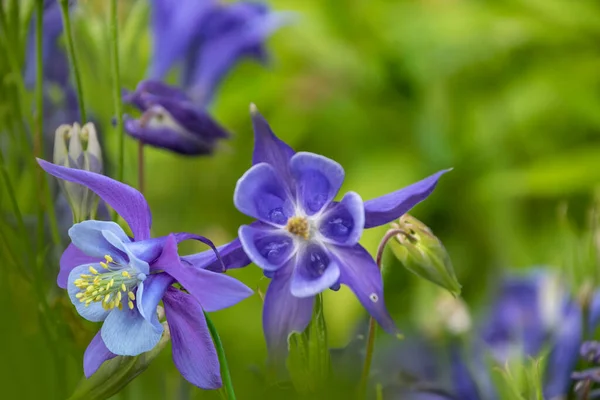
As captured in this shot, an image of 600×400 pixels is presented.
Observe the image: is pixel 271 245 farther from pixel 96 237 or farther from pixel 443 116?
pixel 443 116

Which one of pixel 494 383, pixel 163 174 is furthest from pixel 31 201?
pixel 163 174

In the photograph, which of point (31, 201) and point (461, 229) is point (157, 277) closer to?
point (31, 201)

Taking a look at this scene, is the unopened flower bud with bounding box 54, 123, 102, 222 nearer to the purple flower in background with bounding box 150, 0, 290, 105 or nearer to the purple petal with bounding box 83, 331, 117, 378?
the purple petal with bounding box 83, 331, 117, 378

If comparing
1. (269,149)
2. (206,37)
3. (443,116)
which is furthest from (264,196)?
(443,116)

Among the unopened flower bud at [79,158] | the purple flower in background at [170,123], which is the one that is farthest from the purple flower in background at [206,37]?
the unopened flower bud at [79,158]

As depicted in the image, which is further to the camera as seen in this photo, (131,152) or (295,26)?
(295,26)

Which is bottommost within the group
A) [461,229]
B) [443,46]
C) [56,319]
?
[461,229]
